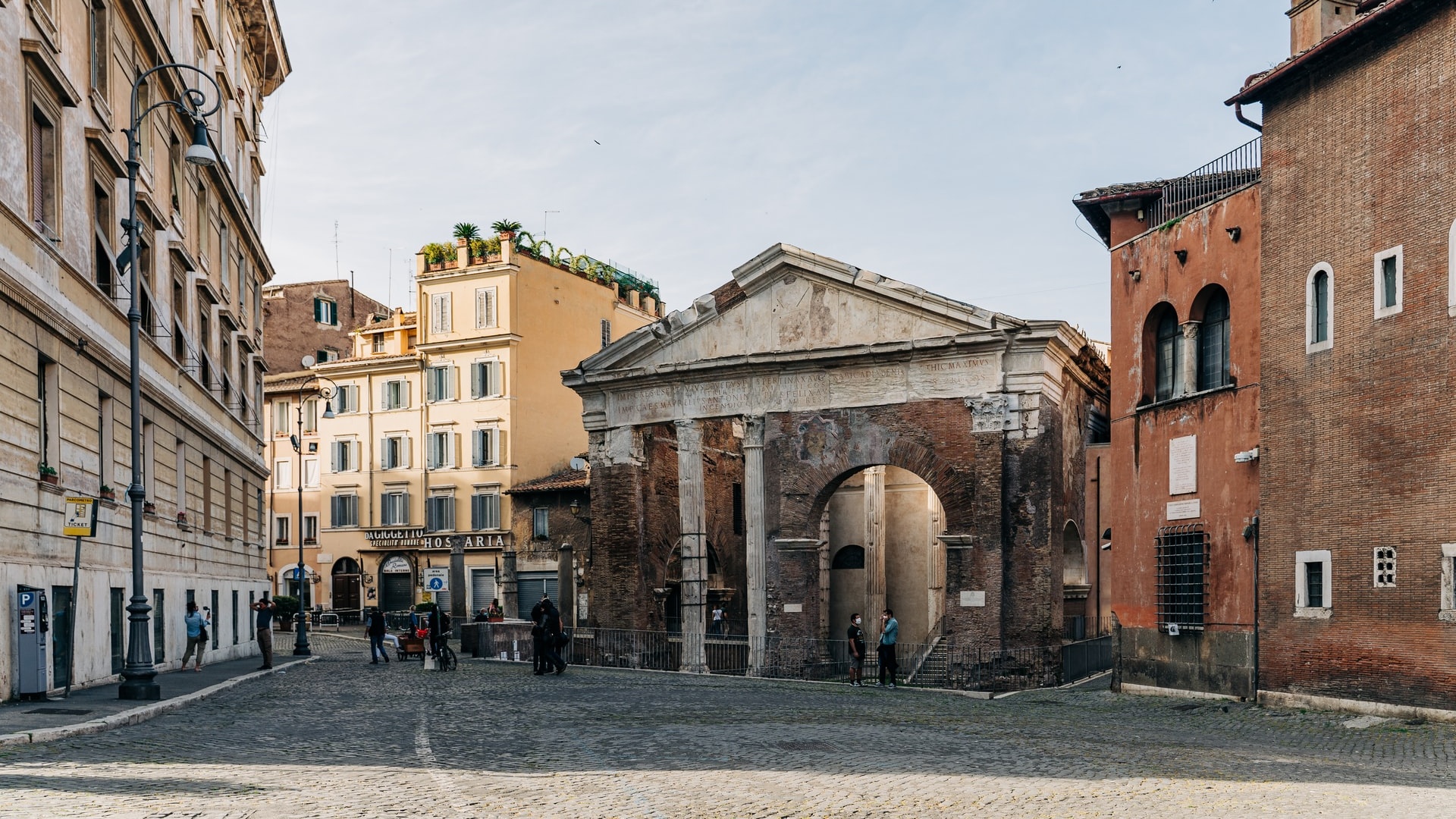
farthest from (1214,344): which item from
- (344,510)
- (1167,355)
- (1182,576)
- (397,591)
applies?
(344,510)

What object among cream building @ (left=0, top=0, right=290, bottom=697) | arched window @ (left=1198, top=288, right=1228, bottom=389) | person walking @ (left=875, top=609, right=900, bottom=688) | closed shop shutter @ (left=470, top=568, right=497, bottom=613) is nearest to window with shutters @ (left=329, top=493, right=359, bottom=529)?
closed shop shutter @ (left=470, top=568, right=497, bottom=613)

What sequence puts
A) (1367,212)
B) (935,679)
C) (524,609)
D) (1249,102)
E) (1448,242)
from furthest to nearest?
(524,609)
(935,679)
(1249,102)
(1367,212)
(1448,242)

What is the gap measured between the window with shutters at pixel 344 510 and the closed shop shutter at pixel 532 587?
9.08m

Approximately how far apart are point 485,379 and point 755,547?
2555 centimetres

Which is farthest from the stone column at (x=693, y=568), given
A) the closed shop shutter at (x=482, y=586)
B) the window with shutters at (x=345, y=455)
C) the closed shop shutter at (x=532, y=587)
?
the window with shutters at (x=345, y=455)

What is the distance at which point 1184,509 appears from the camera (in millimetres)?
25031

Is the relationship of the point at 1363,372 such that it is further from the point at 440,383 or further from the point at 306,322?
the point at 306,322

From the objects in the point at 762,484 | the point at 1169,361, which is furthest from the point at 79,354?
the point at 1169,361

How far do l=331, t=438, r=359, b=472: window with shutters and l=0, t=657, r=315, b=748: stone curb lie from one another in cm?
3683

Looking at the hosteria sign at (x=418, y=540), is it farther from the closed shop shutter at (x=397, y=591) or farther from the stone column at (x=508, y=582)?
the closed shop shutter at (x=397, y=591)

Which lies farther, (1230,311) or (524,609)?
(524,609)

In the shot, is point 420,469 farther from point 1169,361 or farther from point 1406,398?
point 1406,398

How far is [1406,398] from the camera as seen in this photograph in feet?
66.7

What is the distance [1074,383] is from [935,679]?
8.71 metres
